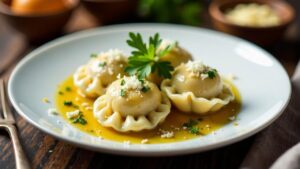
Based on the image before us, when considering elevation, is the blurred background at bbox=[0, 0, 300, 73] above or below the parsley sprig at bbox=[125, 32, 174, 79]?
below

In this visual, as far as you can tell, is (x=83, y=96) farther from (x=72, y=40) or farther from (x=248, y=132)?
(x=248, y=132)

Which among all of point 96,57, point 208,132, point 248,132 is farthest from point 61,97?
point 248,132

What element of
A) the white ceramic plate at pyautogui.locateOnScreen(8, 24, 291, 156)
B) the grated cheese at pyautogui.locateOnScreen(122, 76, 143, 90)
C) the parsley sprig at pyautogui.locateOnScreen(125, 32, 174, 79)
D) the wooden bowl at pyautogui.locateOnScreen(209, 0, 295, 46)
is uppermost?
the grated cheese at pyautogui.locateOnScreen(122, 76, 143, 90)

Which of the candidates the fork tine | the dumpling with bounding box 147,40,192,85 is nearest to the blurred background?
the fork tine

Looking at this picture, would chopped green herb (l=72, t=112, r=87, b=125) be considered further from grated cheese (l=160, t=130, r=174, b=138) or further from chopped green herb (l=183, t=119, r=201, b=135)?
chopped green herb (l=183, t=119, r=201, b=135)

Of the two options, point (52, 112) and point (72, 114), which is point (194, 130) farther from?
point (52, 112)

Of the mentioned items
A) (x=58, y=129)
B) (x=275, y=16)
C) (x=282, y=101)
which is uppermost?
(x=58, y=129)

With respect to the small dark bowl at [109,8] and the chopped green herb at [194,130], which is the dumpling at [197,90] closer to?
the chopped green herb at [194,130]

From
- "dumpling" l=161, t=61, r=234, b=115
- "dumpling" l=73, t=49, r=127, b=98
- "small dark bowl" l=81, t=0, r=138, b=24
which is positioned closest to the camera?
"dumpling" l=161, t=61, r=234, b=115
